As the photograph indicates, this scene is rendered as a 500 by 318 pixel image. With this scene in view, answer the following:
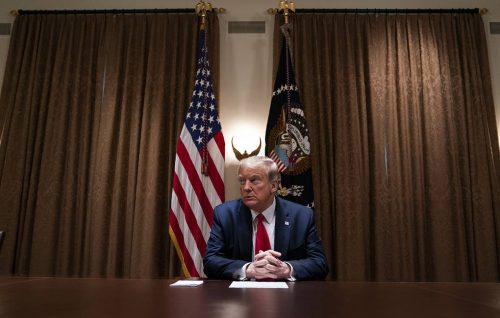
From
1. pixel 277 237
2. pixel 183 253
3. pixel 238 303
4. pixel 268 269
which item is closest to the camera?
pixel 238 303

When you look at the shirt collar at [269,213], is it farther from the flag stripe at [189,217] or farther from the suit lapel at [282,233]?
the flag stripe at [189,217]

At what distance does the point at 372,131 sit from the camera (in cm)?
426

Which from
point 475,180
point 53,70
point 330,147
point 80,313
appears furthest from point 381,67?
point 80,313

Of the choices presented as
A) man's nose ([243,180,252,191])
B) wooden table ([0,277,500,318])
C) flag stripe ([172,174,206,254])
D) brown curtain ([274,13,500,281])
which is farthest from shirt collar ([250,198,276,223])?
brown curtain ([274,13,500,281])

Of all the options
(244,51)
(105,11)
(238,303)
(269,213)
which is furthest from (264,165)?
(105,11)

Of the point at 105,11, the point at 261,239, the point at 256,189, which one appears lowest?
the point at 261,239

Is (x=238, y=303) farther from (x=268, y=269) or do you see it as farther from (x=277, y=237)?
(x=277, y=237)

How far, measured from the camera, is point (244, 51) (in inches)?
182

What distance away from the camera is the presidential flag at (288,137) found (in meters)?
3.80

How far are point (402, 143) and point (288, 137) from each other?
54.4 inches

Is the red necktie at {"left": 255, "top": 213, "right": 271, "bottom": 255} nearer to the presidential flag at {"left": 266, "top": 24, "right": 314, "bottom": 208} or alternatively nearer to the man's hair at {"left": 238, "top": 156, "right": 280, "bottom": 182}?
the man's hair at {"left": 238, "top": 156, "right": 280, "bottom": 182}

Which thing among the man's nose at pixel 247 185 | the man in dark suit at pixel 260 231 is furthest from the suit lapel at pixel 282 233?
the man's nose at pixel 247 185

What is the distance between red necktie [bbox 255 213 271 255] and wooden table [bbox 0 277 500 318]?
3.63ft

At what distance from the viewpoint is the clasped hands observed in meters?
1.89
